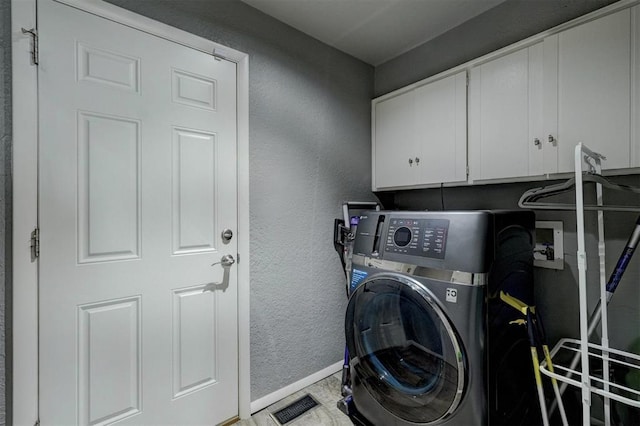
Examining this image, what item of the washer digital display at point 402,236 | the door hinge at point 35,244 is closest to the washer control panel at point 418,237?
the washer digital display at point 402,236

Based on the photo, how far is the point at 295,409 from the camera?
1.76m

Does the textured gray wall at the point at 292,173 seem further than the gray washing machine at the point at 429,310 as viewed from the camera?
Yes

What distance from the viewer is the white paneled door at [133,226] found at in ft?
3.90

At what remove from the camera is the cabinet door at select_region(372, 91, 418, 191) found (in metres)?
2.05

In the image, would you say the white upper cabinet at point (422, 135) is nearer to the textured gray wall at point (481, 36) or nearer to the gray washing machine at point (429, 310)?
the textured gray wall at point (481, 36)

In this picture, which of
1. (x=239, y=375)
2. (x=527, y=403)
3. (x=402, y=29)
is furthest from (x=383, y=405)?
(x=402, y=29)

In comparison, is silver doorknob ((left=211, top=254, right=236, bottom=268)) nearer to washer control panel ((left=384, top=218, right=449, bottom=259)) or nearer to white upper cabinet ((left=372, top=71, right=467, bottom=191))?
washer control panel ((left=384, top=218, right=449, bottom=259))

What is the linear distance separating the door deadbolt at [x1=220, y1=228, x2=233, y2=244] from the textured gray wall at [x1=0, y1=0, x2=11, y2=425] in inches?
32.6

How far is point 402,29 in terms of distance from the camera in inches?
77.9

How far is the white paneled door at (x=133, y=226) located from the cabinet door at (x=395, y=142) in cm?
114

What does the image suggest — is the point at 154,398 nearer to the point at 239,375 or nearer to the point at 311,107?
the point at 239,375

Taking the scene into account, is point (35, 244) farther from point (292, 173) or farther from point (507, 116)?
point (507, 116)

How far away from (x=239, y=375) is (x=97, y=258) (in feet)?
3.26

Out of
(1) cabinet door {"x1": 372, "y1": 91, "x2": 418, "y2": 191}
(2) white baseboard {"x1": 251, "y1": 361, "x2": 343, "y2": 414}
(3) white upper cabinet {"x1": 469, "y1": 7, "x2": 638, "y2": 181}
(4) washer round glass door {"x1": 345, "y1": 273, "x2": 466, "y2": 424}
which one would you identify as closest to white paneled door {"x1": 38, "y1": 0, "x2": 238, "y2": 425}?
(2) white baseboard {"x1": 251, "y1": 361, "x2": 343, "y2": 414}
